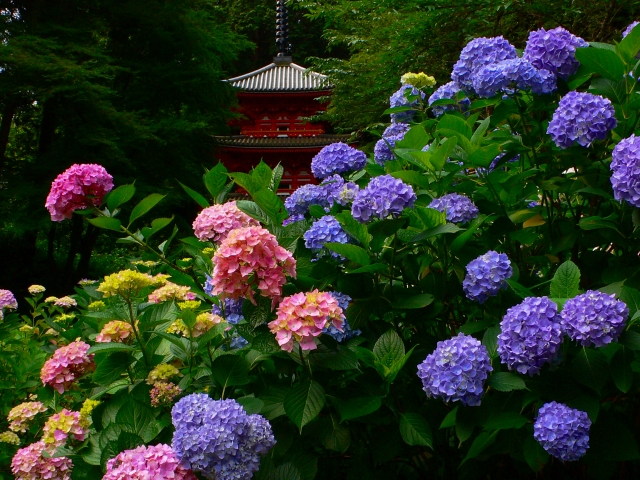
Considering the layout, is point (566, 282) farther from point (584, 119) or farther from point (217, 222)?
point (217, 222)

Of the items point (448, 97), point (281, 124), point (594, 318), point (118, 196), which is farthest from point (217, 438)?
point (281, 124)

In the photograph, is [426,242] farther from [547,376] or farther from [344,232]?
[547,376]

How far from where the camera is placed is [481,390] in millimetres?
860

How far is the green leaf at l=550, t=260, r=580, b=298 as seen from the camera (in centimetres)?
90

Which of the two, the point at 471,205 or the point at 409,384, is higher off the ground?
the point at 471,205

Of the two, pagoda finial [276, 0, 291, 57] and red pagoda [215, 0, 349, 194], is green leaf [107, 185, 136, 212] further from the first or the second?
pagoda finial [276, 0, 291, 57]

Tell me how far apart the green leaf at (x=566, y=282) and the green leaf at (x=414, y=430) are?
0.89 feet

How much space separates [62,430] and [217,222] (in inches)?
17.6

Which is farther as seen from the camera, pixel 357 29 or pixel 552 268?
pixel 357 29

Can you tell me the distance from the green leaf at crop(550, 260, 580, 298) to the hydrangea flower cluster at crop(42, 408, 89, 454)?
822 millimetres

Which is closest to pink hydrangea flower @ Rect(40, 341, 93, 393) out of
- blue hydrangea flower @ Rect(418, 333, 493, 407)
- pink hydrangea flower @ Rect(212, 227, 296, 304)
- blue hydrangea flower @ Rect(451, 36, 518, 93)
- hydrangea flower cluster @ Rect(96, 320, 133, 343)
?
hydrangea flower cluster @ Rect(96, 320, 133, 343)

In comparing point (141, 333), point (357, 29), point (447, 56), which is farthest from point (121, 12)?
point (141, 333)

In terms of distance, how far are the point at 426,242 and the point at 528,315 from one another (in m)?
0.29

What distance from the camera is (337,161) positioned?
4.52ft
